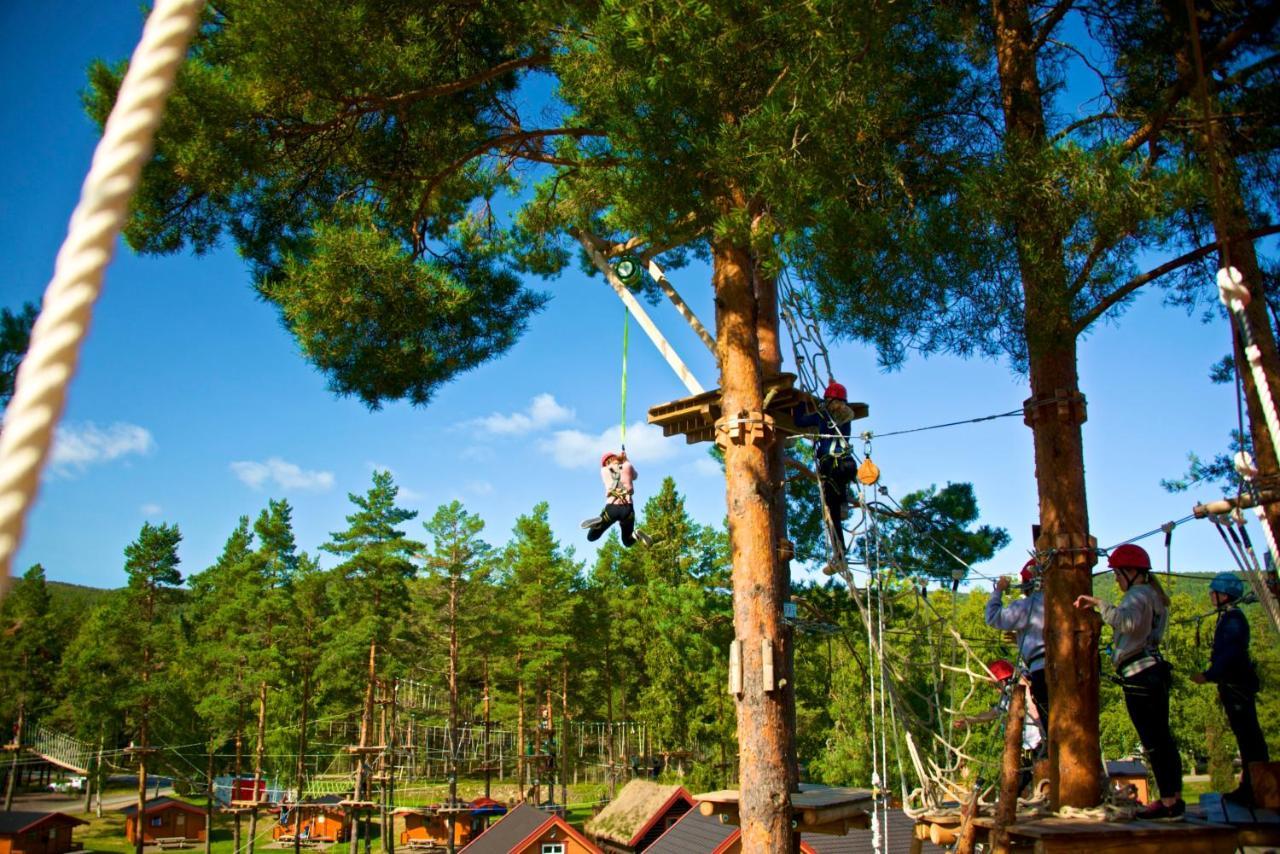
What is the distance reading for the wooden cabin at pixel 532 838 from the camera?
69.5 ft

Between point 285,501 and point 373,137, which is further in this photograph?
point 285,501

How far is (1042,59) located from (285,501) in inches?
1414

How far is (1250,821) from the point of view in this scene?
15.8 ft

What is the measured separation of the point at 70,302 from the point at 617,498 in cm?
755

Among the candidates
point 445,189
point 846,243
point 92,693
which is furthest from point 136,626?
point 846,243

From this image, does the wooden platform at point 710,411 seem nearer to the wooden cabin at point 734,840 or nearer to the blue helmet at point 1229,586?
the blue helmet at point 1229,586

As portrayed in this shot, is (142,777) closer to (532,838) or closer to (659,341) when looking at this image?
(532,838)

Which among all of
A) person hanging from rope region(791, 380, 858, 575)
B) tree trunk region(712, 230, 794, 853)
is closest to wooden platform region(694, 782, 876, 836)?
tree trunk region(712, 230, 794, 853)

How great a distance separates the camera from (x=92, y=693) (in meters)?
30.4

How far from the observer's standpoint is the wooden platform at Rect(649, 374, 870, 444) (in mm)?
7406

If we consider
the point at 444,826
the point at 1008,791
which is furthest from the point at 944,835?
the point at 444,826

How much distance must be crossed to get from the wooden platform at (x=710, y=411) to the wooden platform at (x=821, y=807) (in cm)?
263

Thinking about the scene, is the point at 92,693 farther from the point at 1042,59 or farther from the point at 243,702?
the point at 1042,59

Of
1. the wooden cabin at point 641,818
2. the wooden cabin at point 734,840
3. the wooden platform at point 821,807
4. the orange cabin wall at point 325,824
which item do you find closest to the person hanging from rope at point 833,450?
the wooden platform at point 821,807
